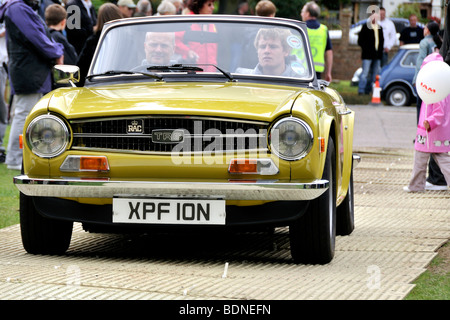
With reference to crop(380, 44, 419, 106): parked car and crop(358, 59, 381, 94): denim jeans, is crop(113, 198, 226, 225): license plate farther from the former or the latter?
crop(358, 59, 381, 94): denim jeans

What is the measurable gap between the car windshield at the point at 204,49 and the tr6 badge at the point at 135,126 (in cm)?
106

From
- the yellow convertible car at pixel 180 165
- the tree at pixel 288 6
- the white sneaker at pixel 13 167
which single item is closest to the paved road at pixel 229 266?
the yellow convertible car at pixel 180 165

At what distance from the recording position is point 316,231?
605cm

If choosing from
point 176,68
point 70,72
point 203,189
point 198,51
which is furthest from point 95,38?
point 203,189

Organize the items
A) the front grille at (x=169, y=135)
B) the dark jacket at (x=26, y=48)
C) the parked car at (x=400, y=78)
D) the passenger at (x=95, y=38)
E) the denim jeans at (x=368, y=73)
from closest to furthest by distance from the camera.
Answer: the front grille at (x=169, y=135) < the passenger at (x=95, y=38) < the dark jacket at (x=26, y=48) < the parked car at (x=400, y=78) < the denim jeans at (x=368, y=73)

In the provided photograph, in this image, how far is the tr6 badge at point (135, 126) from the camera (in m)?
6.06

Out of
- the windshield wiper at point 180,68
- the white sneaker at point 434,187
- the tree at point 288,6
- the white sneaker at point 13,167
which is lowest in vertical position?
the tree at point 288,6

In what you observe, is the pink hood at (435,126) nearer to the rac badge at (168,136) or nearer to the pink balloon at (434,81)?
the pink balloon at (434,81)

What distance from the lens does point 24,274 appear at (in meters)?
5.69

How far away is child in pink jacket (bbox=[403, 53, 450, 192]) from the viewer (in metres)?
9.91

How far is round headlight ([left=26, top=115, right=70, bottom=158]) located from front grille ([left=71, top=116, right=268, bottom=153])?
0.07 meters
